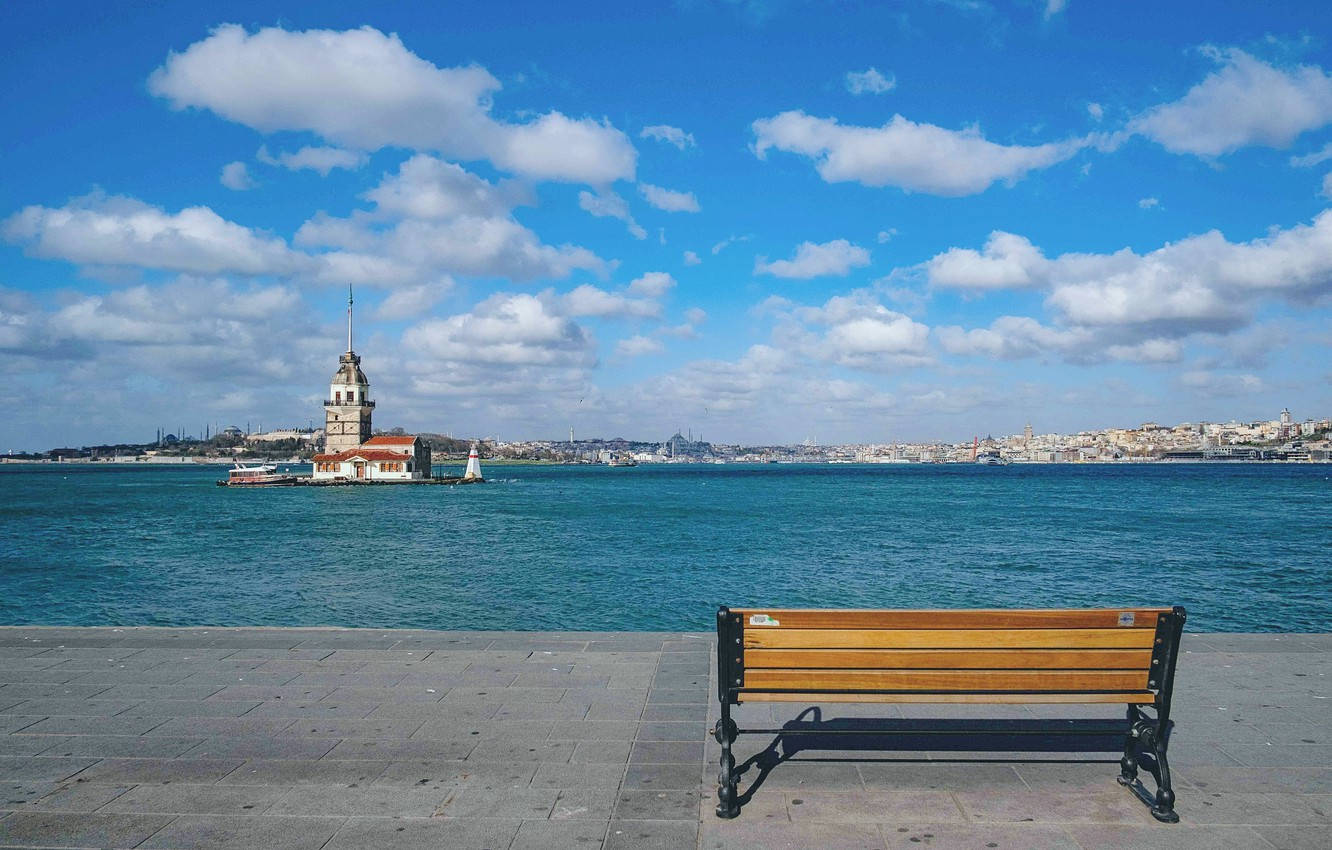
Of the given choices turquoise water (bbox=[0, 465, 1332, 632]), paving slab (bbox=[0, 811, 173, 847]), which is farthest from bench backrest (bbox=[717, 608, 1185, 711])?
turquoise water (bbox=[0, 465, 1332, 632])

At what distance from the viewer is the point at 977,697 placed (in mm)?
4777

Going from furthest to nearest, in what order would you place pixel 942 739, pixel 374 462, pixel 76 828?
pixel 374 462 < pixel 942 739 < pixel 76 828

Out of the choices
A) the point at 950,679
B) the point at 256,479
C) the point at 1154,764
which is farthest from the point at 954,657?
the point at 256,479

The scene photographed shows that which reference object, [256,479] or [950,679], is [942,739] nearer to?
[950,679]

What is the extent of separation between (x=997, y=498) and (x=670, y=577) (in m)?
57.5

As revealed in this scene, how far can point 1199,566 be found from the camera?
1109 inches

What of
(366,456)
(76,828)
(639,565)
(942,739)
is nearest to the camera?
(76,828)

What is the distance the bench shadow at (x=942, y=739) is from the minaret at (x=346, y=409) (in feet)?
372

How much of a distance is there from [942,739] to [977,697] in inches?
41.2

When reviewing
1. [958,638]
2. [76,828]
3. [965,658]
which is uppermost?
[958,638]

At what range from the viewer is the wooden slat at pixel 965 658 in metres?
4.69

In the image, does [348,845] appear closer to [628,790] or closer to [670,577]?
[628,790]

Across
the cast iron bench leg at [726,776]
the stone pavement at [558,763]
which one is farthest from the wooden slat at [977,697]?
the stone pavement at [558,763]

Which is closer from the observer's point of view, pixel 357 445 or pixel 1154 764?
pixel 1154 764
